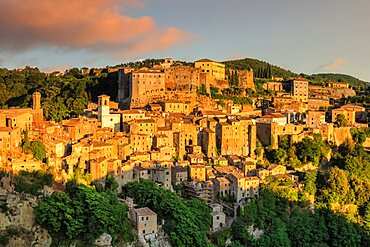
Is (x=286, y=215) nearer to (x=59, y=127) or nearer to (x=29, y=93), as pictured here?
(x=59, y=127)

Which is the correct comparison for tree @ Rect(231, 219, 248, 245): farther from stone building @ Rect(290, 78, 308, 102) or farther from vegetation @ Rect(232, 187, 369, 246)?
stone building @ Rect(290, 78, 308, 102)

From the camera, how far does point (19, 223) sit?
23.9 metres

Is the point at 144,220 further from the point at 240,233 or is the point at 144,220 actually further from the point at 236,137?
the point at 236,137

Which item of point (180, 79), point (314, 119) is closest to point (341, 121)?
point (314, 119)

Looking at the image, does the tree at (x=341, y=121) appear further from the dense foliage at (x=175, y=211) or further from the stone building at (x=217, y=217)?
the dense foliage at (x=175, y=211)

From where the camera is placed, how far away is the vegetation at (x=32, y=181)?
24.7 m

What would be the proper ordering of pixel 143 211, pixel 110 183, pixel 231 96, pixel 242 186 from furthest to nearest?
pixel 231 96, pixel 242 186, pixel 110 183, pixel 143 211

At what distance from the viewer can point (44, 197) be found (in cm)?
2503

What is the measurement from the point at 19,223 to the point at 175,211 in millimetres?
8365

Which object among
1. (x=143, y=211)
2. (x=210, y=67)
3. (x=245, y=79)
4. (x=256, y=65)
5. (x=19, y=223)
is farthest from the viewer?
(x=256, y=65)

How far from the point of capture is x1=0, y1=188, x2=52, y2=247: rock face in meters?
23.4

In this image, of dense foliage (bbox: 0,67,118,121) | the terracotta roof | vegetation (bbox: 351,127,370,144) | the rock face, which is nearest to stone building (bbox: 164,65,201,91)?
dense foliage (bbox: 0,67,118,121)

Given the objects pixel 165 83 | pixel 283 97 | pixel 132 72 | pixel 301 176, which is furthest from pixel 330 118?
pixel 132 72

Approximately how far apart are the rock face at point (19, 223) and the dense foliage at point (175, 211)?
5979 mm
